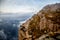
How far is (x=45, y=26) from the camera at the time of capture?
5.10m

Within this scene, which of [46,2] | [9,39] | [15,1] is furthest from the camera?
[9,39]

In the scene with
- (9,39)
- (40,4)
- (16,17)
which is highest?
(40,4)

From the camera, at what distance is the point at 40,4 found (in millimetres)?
6375

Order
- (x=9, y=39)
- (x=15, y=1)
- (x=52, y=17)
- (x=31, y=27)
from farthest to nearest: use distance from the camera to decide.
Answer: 1. (x=9, y=39)
2. (x=15, y=1)
3. (x=31, y=27)
4. (x=52, y=17)

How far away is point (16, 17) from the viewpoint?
6.77m

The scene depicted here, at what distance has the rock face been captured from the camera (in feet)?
16.0

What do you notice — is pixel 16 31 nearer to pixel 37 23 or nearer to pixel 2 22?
pixel 2 22

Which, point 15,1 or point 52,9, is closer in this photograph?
point 52,9

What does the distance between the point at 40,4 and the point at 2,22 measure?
173cm

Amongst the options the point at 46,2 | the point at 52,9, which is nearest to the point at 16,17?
the point at 46,2

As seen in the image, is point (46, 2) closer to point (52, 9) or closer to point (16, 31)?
point (52, 9)

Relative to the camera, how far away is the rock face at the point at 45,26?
4875mm

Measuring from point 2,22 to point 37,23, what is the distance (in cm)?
214

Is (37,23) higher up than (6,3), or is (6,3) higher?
(6,3)
